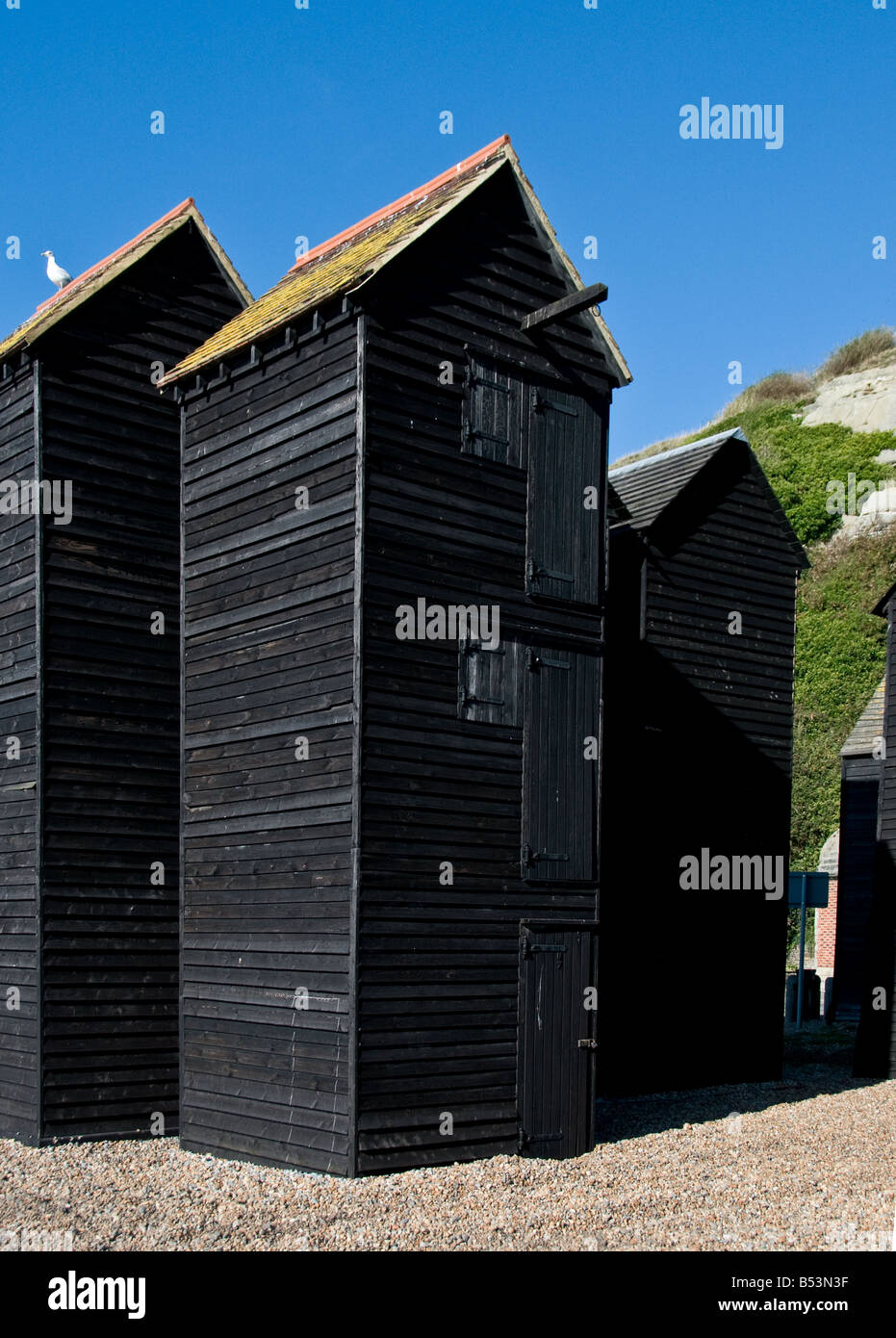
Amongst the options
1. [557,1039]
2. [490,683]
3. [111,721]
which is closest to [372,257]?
[490,683]

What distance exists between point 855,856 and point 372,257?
21292 millimetres

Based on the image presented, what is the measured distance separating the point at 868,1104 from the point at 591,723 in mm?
6559

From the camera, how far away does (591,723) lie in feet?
48.9

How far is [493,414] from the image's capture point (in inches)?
562

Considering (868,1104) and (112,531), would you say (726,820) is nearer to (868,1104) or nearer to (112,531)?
(868,1104)

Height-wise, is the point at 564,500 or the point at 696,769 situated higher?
the point at 564,500

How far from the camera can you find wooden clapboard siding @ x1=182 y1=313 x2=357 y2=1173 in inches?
513

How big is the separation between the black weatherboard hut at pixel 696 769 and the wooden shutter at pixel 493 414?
554 centimetres

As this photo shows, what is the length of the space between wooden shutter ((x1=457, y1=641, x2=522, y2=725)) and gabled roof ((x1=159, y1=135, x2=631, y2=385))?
356 centimetres

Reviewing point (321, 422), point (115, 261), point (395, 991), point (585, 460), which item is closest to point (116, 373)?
point (115, 261)

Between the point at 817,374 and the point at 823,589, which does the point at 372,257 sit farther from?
the point at 817,374

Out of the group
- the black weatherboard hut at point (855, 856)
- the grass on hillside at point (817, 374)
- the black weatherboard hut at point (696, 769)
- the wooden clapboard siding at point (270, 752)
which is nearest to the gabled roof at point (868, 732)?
the black weatherboard hut at point (855, 856)

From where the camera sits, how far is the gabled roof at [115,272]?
15.9 meters

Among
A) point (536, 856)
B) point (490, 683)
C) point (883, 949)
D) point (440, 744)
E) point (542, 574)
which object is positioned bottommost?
point (883, 949)
